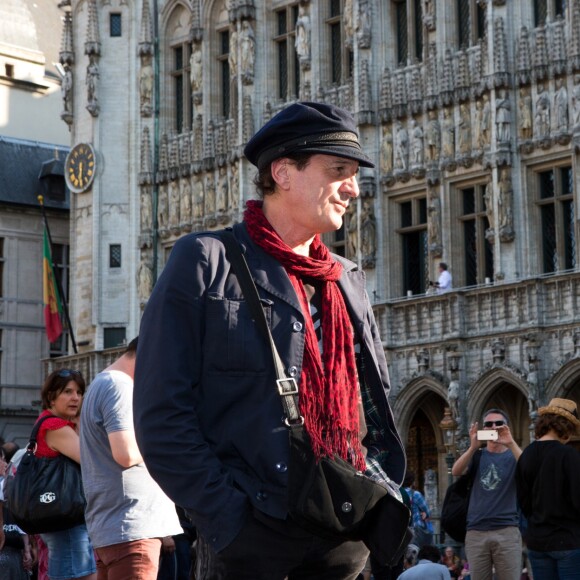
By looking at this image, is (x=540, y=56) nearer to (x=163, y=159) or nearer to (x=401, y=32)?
(x=401, y=32)

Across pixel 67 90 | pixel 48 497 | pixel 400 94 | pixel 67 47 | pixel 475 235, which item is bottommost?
pixel 48 497

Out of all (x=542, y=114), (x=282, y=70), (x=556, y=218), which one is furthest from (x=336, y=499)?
(x=282, y=70)

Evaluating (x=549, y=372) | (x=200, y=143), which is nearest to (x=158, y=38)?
(x=200, y=143)

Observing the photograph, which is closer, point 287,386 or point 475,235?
point 287,386

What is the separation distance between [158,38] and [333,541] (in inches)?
1117

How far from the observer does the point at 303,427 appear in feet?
10.7

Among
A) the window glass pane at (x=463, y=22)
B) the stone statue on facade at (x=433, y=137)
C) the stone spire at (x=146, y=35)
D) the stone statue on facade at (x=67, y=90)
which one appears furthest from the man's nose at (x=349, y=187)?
the stone statue on facade at (x=67, y=90)

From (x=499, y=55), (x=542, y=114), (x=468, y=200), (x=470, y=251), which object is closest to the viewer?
(x=542, y=114)

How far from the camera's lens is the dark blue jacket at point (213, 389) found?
10.3 ft

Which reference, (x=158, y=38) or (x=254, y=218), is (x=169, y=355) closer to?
(x=254, y=218)

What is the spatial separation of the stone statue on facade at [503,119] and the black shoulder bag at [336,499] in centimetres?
2008

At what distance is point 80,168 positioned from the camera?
31.4 meters

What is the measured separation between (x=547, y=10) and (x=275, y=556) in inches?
818

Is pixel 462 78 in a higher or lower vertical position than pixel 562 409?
higher
